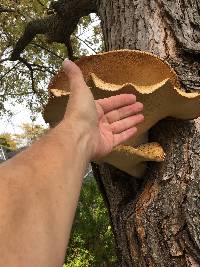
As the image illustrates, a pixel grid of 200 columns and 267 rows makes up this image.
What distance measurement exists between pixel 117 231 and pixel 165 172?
1.08 ft

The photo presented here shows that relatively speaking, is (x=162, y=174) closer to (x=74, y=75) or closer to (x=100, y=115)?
(x=100, y=115)

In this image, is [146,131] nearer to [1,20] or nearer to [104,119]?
[104,119]

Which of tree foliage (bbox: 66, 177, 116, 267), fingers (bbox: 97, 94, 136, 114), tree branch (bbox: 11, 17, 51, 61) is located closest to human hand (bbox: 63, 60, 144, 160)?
fingers (bbox: 97, 94, 136, 114)

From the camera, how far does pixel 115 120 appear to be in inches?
72.8

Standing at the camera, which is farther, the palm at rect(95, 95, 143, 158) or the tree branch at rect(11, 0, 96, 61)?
the tree branch at rect(11, 0, 96, 61)

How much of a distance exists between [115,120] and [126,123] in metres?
0.05

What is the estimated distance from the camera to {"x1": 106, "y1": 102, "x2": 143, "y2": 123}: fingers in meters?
1.76

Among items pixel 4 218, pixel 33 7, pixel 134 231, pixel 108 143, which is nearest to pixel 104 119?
pixel 108 143

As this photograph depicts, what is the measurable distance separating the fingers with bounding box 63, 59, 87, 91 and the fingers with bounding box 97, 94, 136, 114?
173mm

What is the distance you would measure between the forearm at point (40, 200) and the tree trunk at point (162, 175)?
1.46 ft

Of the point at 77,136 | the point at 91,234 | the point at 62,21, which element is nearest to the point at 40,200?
the point at 77,136

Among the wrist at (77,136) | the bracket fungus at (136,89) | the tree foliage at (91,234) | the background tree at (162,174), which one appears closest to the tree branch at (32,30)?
the background tree at (162,174)

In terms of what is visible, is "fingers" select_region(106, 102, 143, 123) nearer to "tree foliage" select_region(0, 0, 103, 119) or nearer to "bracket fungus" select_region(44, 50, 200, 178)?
"bracket fungus" select_region(44, 50, 200, 178)

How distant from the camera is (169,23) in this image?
2.03 meters
